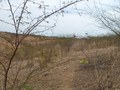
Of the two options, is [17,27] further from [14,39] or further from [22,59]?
[22,59]

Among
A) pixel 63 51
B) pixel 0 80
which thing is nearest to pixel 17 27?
pixel 0 80

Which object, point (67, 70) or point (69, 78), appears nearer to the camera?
point (69, 78)

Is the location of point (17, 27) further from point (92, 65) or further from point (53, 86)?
point (92, 65)

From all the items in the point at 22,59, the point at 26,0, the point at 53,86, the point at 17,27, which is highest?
the point at 26,0

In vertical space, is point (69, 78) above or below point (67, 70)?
below

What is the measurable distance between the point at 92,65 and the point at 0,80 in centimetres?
324

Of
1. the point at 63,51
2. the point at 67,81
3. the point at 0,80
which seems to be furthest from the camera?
the point at 63,51

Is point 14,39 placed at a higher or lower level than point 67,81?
higher

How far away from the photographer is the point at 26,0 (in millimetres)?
3852

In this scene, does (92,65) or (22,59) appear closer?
(22,59)

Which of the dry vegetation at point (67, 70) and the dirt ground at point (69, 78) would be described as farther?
the dirt ground at point (69, 78)

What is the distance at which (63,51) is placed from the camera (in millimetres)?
10906

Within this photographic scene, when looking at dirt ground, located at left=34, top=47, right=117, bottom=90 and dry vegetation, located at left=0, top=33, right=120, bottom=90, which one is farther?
dirt ground, located at left=34, top=47, right=117, bottom=90

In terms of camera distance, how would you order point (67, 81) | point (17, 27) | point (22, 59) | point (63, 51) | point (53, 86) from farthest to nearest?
point (63, 51)
point (67, 81)
point (53, 86)
point (22, 59)
point (17, 27)
